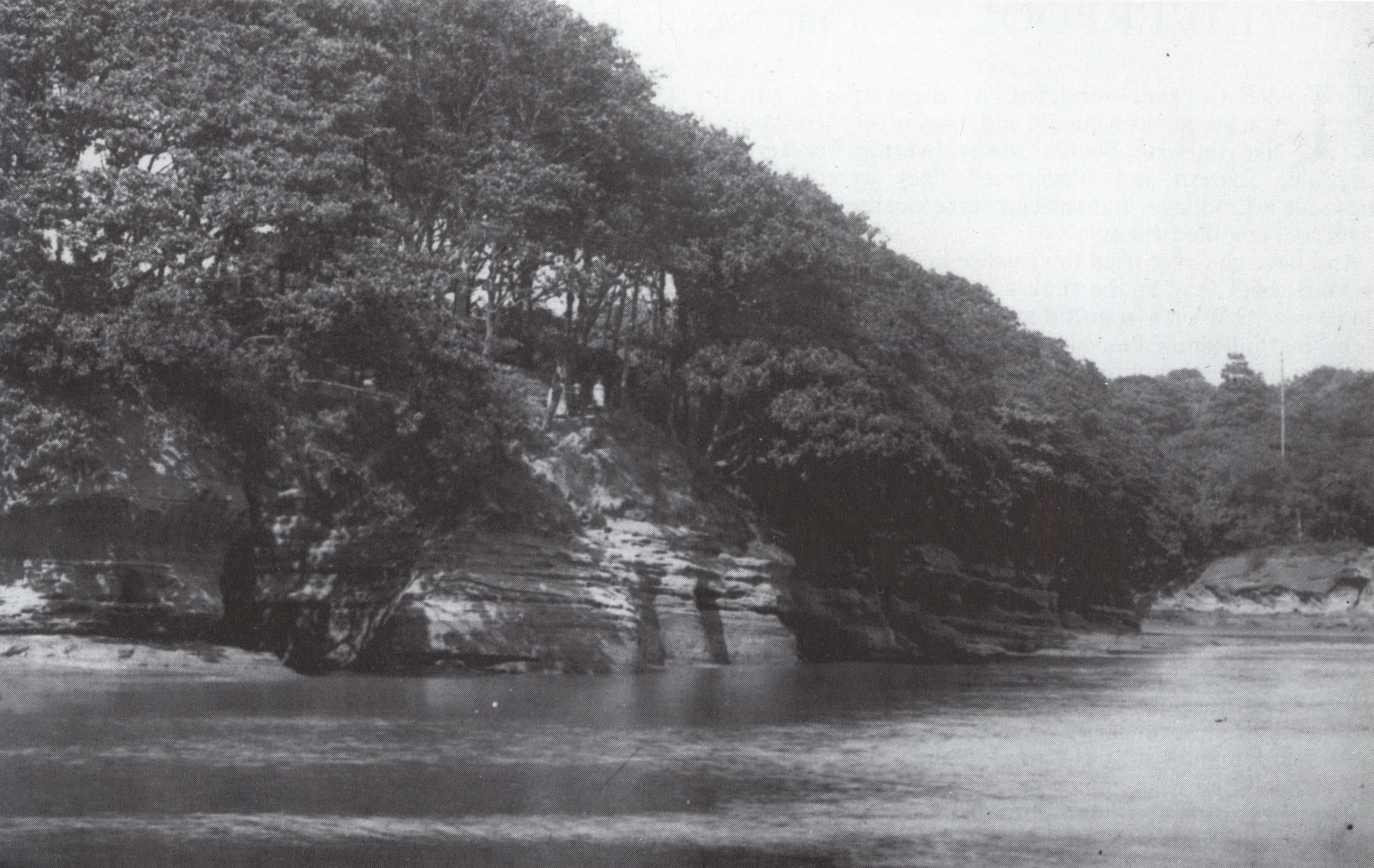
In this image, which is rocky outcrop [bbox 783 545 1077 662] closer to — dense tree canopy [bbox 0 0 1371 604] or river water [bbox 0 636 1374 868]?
dense tree canopy [bbox 0 0 1371 604]

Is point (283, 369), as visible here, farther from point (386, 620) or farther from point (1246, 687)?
point (1246, 687)

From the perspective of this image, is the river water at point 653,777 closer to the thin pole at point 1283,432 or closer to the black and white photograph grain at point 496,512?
the black and white photograph grain at point 496,512

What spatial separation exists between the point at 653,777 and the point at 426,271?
2022 centimetres

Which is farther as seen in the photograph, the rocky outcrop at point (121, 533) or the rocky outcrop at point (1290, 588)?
the rocky outcrop at point (1290, 588)

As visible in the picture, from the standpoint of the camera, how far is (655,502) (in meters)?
49.4

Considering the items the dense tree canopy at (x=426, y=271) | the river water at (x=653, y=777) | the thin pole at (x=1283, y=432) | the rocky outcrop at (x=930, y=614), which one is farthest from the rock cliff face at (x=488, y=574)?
the thin pole at (x=1283, y=432)

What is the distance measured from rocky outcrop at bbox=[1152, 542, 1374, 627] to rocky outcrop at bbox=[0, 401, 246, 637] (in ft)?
268

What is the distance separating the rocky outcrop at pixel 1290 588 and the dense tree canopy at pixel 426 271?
42385 millimetres

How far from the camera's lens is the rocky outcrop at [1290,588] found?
101m

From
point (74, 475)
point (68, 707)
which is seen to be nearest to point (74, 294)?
point (74, 475)

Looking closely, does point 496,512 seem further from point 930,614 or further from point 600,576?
point 930,614

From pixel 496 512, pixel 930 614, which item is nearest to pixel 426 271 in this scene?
pixel 496 512

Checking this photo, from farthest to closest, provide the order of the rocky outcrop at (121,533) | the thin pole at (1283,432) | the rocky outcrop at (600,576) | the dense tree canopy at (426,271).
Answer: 1. the thin pole at (1283,432)
2. the rocky outcrop at (600,576)
3. the dense tree canopy at (426,271)
4. the rocky outcrop at (121,533)

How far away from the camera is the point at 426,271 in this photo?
38.5 meters
